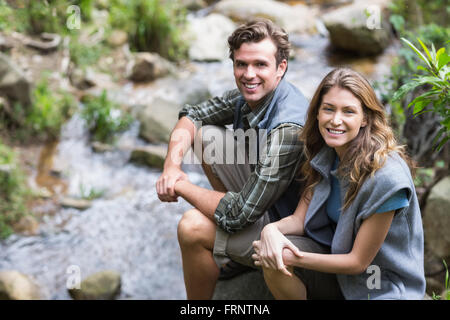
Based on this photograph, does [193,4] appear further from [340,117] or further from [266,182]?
[340,117]

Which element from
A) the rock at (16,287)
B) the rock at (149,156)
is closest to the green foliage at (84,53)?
the rock at (149,156)

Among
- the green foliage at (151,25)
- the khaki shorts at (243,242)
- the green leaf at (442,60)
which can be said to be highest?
the green foliage at (151,25)

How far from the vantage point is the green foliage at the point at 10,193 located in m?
3.70

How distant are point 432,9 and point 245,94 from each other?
4.82 metres

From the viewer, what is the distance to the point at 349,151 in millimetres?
1771

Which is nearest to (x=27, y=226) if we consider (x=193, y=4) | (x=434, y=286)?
(x=434, y=286)

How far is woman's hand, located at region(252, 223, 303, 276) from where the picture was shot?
179 cm

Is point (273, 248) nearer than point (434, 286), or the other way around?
point (273, 248)

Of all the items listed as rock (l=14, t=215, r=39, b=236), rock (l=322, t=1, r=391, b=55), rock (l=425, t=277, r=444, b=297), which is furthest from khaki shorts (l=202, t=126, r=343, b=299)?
rock (l=322, t=1, r=391, b=55)

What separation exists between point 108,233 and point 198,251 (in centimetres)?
180

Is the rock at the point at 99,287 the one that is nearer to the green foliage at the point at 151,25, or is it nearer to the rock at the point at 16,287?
the rock at the point at 16,287

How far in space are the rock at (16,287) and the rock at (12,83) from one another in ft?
6.54

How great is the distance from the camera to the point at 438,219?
10.1ft

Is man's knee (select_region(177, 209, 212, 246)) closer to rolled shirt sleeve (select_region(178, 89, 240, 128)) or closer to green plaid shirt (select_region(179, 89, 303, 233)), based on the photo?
green plaid shirt (select_region(179, 89, 303, 233))
